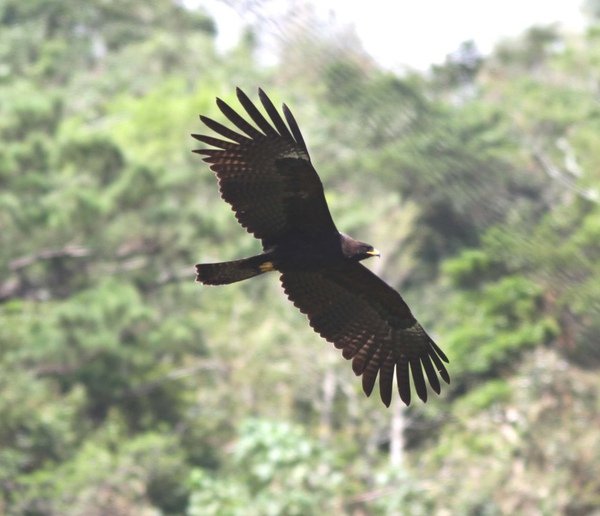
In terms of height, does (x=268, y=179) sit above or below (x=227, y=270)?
above

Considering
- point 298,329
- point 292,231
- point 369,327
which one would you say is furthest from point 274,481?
point 292,231

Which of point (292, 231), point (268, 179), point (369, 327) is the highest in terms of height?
point (268, 179)

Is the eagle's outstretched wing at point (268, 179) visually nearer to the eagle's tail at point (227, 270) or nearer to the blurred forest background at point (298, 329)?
the eagle's tail at point (227, 270)

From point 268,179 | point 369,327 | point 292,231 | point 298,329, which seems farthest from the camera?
point 298,329

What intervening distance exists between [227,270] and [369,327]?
1394mm

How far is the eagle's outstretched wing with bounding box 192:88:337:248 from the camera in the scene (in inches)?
295

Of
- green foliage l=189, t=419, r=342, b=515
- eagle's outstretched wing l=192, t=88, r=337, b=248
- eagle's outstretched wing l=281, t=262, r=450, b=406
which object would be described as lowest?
eagle's outstretched wing l=281, t=262, r=450, b=406

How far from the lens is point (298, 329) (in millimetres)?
22594

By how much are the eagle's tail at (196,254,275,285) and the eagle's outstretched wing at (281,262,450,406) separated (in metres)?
0.73

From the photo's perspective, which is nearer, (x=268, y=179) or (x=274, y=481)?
(x=268, y=179)

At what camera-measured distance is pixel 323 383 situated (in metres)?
21.7

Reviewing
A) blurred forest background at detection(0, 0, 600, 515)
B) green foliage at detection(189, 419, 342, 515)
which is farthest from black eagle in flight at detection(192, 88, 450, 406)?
green foliage at detection(189, 419, 342, 515)

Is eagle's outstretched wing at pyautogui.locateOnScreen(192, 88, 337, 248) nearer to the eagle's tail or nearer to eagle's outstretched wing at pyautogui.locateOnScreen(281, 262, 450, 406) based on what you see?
the eagle's tail

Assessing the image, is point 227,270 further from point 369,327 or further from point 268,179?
point 369,327
